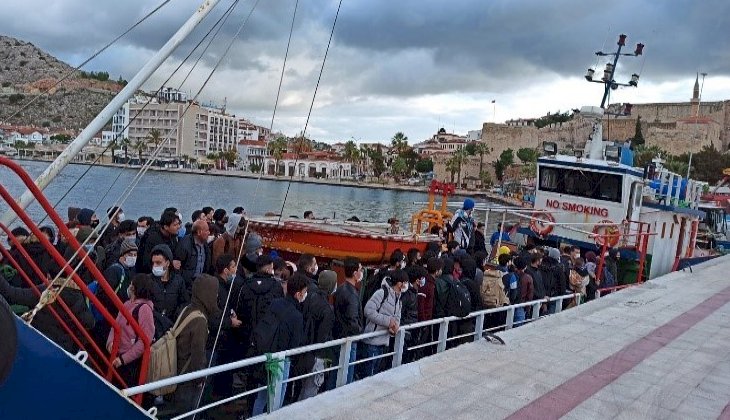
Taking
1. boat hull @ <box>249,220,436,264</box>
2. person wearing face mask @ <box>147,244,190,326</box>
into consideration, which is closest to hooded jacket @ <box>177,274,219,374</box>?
person wearing face mask @ <box>147,244,190,326</box>

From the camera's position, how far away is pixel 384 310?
6.28 meters

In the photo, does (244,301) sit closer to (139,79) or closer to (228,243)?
(139,79)

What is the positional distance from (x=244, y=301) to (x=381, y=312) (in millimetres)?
1370

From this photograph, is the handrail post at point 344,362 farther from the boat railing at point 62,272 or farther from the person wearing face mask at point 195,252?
the person wearing face mask at point 195,252

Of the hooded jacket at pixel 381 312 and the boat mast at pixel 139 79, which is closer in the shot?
the boat mast at pixel 139 79

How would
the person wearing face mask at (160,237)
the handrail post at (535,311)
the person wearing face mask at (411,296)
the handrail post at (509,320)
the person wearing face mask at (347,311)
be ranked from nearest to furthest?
the person wearing face mask at (347,311) < the person wearing face mask at (411,296) < the person wearing face mask at (160,237) < the handrail post at (509,320) < the handrail post at (535,311)

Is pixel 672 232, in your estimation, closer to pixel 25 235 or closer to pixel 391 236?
pixel 391 236

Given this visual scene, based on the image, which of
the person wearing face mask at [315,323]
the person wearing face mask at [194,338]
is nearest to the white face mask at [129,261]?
A: the person wearing face mask at [194,338]

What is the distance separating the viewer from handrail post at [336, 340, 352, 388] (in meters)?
5.68

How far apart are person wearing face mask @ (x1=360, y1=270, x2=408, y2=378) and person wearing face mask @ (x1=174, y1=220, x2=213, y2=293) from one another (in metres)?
2.06

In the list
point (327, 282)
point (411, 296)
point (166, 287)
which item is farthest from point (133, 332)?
point (411, 296)

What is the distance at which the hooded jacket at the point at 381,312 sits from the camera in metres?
6.22

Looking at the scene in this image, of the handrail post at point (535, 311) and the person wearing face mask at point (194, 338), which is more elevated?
the person wearing face mask at point (194, 338)

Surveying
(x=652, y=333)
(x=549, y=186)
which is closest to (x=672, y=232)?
(x=549, y=186)
